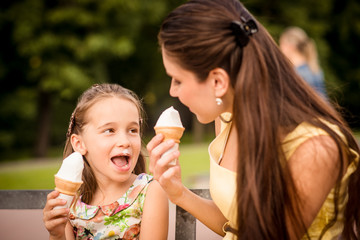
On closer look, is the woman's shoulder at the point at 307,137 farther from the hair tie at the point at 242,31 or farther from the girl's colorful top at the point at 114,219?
the girl's colorful top at the point at 114,219

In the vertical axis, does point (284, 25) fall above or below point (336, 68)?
above

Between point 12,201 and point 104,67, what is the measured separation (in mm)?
13448

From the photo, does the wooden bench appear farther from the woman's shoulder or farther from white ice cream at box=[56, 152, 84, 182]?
the woman's shoulder

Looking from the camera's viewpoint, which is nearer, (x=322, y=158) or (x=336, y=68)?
(x=322, y=158)

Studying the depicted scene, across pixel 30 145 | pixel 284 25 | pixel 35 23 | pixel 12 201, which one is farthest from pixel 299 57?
pixel 30 145

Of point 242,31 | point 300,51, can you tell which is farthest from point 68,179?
point 300,51

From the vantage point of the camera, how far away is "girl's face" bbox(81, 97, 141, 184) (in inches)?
91.4

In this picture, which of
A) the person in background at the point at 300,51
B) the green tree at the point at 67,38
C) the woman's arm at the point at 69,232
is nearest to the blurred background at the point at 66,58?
the green tree at the point at 67,38

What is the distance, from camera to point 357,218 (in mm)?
1970

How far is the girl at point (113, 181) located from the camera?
2287mm

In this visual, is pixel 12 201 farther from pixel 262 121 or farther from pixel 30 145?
pixel 30 145

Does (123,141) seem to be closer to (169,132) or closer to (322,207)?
(169,132)

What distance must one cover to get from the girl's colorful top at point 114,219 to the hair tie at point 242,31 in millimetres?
1044

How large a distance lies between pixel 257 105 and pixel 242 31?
33 centimetres
